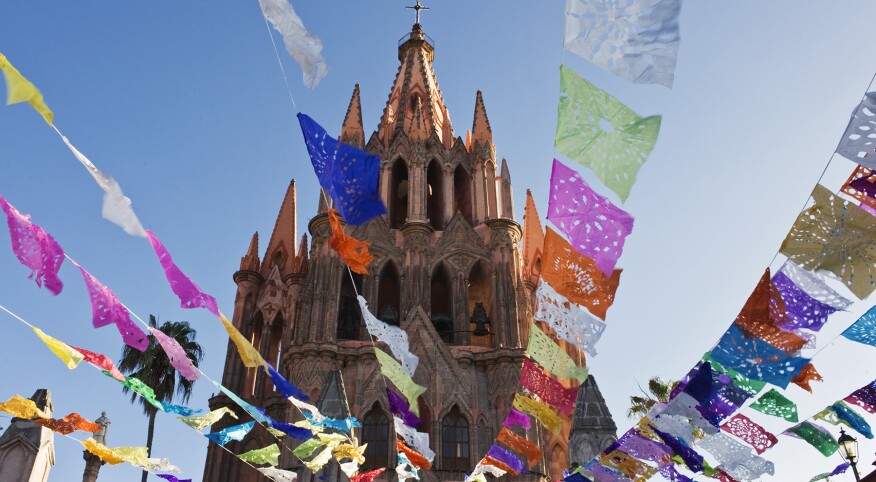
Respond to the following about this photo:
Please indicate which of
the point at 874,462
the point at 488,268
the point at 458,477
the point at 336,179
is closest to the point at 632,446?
the point at 874,462

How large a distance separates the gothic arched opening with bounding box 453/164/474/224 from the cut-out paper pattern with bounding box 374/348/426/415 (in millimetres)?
15238

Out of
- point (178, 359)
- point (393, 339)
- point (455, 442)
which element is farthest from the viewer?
point (455, 442)

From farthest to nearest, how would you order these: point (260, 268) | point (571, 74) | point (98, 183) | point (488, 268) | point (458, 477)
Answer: point (260, 268) < point (488, 268) < point (458, 477) < point (98, 183) < point (571, 74)

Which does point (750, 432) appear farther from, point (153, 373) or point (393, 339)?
point (153, 373)

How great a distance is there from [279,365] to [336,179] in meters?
18.2

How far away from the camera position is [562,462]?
23344 millimetres

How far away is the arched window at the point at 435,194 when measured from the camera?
31117mm

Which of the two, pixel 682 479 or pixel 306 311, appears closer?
pixel 682 479

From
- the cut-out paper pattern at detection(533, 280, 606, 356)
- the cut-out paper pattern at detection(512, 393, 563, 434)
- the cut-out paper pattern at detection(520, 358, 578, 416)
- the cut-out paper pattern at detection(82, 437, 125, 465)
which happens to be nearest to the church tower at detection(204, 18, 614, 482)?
the cut-out paper pattern at detection(512, 393, 563, 434)

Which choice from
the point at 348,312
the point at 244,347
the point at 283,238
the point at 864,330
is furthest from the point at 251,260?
the point at 864,330

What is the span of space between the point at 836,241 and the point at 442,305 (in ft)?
72.9

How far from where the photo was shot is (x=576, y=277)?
1189 cm

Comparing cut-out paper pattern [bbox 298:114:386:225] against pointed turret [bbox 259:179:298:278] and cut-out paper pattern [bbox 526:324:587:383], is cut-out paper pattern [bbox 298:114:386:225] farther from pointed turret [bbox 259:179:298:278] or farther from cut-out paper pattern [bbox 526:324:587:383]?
pointed turret [bbox 259:179:298:278]

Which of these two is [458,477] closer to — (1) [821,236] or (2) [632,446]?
(2) [632,446]
